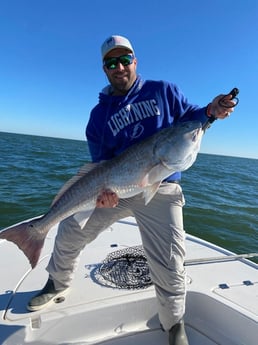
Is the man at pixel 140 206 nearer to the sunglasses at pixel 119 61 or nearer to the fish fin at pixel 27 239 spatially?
the sunglasses at pixel 119 61

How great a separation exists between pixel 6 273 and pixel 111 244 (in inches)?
58.2

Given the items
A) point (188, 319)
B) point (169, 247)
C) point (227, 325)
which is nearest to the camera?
point (169, 247)

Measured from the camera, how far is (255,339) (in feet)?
9.34

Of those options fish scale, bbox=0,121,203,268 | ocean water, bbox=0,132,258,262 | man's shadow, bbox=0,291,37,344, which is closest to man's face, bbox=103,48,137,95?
fish scale, bbox=0,121,203,268

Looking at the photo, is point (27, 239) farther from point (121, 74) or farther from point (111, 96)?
point (121, 74)

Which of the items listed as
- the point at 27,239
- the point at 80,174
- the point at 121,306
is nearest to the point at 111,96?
the point at 80,174

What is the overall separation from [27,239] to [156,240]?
128 centimetres

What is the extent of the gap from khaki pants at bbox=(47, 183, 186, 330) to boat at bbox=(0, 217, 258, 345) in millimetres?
339

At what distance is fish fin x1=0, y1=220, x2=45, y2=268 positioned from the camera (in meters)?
2.99

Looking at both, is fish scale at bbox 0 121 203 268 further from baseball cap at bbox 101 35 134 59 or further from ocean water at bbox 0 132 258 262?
ocean water at bbox 0 132 258 262

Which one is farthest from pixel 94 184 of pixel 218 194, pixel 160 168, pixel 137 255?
pixel 218 194

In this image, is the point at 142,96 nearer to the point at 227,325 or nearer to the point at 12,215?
the point at 227,325

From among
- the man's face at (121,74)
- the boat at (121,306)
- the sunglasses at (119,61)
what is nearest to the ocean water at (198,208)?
the boat at (121,306)

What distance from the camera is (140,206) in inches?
118
